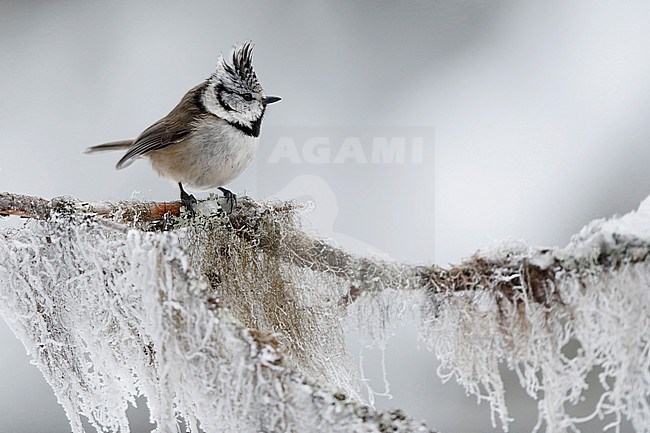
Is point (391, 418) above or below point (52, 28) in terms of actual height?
below

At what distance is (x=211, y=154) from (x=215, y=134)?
23mm

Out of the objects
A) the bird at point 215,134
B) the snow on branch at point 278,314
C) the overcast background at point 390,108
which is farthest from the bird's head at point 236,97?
the overcast background at point 390,108

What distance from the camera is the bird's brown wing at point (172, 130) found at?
719mm

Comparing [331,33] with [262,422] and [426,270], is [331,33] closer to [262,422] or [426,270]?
[426,270]

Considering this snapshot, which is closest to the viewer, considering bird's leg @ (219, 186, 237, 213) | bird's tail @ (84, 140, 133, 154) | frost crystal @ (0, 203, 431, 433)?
frost crystal @ (0, 203, 431, 433)

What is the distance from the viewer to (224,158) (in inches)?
27.7

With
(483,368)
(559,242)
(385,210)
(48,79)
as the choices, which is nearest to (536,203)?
(559,242)

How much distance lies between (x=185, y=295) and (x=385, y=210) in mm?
643

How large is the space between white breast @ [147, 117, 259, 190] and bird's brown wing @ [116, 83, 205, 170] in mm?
10

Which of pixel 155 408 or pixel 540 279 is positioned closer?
pixel 540 279

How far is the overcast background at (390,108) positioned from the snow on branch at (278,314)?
1.09 ft

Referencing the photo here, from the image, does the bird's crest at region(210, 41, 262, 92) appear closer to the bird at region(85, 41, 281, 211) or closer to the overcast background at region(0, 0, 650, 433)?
the bird at region(85, 41, 281, 211)

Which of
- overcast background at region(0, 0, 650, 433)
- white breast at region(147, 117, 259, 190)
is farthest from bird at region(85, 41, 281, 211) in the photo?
overcast background at region(0, 0, 650, 433)

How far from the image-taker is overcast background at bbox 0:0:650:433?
98cm
